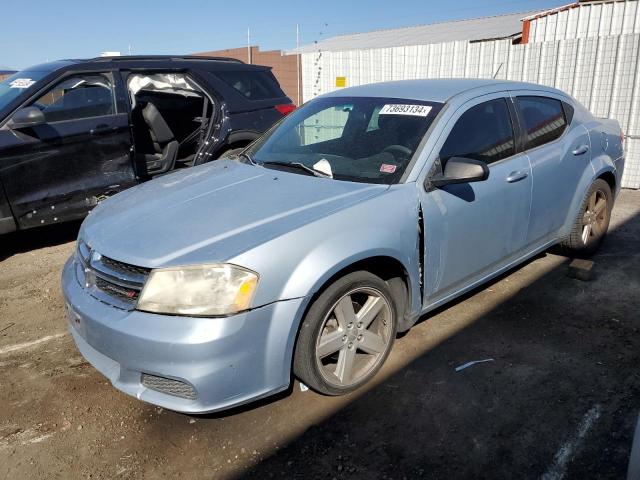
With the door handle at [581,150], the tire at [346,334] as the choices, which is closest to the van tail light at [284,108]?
the door handle at [581,150]

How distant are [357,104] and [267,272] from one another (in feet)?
6.01

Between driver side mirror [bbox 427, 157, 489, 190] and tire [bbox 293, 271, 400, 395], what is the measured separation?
0.70 meters

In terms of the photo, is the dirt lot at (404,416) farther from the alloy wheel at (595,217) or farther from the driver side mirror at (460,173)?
the driver side mirror at (460,173)

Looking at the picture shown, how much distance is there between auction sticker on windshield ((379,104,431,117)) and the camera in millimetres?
3279

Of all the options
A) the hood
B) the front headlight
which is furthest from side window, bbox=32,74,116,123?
the front headlight

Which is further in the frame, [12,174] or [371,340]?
[12,174]

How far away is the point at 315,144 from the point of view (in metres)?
3.59

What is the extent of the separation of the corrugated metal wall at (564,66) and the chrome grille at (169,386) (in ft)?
23.0

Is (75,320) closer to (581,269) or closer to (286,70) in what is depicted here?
(581,269)

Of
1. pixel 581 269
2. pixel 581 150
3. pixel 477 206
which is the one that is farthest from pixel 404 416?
pixel 581 150

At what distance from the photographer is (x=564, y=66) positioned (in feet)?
25.9

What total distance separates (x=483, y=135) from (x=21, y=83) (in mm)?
4492

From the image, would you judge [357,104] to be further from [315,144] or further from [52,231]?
[52,231]

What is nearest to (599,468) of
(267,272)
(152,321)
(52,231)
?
(267,272)
